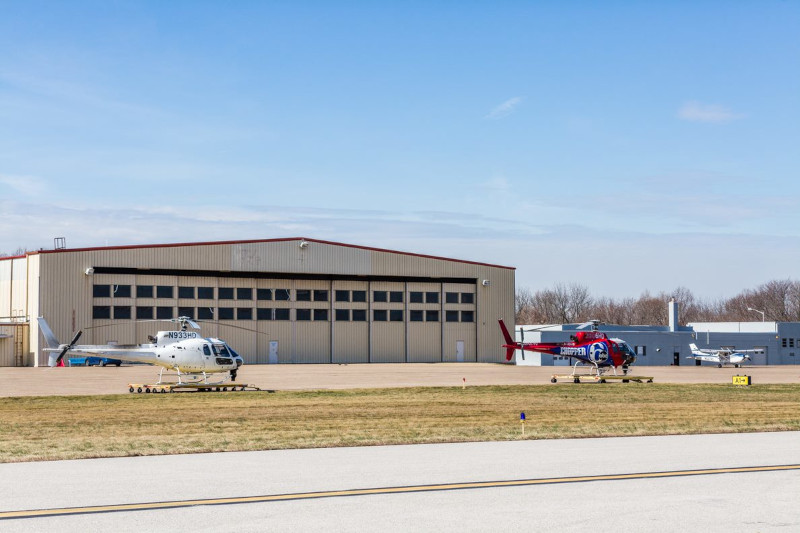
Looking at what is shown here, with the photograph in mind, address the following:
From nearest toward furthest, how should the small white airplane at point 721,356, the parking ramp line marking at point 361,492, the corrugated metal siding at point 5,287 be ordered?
the parking ramp line marking at point 361,492 < the corrugated metal siding at point 5,287 < the small white airplane at point 721,356

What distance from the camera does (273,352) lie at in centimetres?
7525

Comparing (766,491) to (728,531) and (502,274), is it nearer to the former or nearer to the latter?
(728,531)

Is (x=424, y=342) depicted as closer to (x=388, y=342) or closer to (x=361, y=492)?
(x=388, y=342)

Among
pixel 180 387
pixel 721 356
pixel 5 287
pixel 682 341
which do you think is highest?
pixel 5 287

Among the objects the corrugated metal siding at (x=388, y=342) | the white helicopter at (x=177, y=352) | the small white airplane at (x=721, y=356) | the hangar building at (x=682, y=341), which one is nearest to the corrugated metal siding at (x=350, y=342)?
the corrugated metal siding at (x=388, y=342)

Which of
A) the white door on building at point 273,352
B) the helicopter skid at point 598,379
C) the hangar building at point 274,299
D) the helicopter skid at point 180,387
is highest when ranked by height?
the hangar building at point 274,299

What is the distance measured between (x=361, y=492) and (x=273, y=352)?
64.2 m

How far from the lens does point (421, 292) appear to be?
266 ft

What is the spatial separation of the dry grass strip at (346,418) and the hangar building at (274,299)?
34.2 metres

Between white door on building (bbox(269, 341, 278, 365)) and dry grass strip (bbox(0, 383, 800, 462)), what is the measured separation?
35.7 metres

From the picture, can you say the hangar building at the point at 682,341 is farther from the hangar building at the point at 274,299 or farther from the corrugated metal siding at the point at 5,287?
the corrugated metal siding at the point at 5,287

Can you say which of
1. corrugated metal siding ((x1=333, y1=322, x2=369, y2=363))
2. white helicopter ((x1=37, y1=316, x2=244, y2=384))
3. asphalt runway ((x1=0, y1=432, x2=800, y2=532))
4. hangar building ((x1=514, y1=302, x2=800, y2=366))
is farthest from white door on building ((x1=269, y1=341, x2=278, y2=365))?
asphalt runway ((x1=0, y1=432, x2=800, y2=532))

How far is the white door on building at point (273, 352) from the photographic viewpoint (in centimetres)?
7512

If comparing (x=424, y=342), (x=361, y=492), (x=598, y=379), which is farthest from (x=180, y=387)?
(x=424, y=342)
